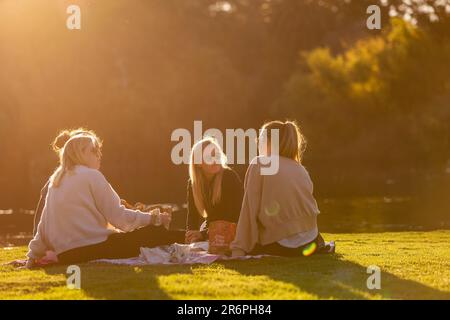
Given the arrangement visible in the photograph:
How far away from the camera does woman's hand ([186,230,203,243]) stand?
9.92 metres

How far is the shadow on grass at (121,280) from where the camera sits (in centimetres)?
698

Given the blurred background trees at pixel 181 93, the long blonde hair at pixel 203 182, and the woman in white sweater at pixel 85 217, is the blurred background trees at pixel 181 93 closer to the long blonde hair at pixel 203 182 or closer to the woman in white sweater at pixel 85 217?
the long blonde hair at pixel 203 182

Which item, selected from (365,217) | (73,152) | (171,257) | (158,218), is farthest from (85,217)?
(365,217)

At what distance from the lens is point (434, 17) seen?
42938mm

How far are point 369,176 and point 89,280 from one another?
1331 inches

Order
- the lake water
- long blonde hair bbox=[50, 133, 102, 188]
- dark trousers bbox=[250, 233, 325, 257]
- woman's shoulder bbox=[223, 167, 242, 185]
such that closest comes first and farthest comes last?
1. long blonde hair bbox=[50, 133, 102, 188]
2. dark trousers bbox=[250, 233, 325, 257]
3. woman's shoulder bbox=[223, 167, 242, 185]
4. the lake water

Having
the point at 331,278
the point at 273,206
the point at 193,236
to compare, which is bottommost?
the point at 331,278

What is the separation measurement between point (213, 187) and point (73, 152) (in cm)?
182

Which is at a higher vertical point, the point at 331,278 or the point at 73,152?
the point at 73,152

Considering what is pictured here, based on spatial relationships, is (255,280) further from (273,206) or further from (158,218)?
(158,218)

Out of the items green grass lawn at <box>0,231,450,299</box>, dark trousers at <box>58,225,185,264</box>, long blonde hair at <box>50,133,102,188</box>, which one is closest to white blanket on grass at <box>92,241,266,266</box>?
dark trousers at <box>58,225,185,264</box>

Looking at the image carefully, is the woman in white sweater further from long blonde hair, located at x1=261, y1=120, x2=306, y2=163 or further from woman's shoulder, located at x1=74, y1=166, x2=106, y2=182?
long blonde hair, located at x1=261, y1=120, x2=306, y2=163

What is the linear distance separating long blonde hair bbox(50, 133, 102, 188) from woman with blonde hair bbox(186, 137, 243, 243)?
1328 millimetres

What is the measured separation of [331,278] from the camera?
7750 mm
